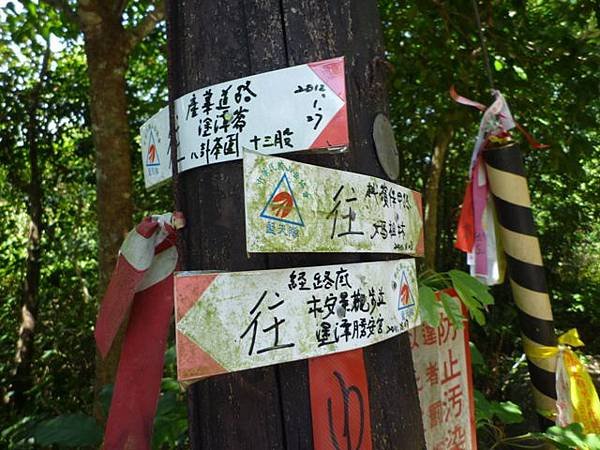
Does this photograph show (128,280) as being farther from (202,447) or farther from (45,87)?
(45,87)

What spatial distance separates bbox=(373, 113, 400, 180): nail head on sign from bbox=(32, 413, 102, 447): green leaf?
3.27 ft

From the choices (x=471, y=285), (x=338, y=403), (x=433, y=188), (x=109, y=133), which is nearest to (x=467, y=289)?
(x=471, y=285)

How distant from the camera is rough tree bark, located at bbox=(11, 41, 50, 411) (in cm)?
539

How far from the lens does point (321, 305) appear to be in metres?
0.92

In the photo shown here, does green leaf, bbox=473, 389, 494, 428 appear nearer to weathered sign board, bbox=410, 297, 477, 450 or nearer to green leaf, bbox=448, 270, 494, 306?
weathered sign board, bbox=410, 297, 477, 450

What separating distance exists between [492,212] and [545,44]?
180 centimetres

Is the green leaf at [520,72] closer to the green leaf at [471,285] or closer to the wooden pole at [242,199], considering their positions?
the green leaf at [471,285]

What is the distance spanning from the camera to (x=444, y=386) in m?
1.78

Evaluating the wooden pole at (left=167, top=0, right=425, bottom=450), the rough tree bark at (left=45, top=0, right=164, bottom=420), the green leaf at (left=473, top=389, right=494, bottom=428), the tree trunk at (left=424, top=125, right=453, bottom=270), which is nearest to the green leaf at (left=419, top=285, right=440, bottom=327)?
the wooden pole at (left=167, top=0, right=425, bottom=450)

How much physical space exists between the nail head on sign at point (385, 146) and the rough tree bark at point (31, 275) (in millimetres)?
5062

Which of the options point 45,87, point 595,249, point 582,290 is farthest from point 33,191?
point 595,249

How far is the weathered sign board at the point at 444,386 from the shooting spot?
172 centimetres

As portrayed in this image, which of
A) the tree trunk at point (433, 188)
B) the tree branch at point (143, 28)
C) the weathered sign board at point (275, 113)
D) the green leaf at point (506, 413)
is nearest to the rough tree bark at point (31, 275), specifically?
the tree branch at point (143, 28)

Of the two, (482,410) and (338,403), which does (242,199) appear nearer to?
(338,403)
